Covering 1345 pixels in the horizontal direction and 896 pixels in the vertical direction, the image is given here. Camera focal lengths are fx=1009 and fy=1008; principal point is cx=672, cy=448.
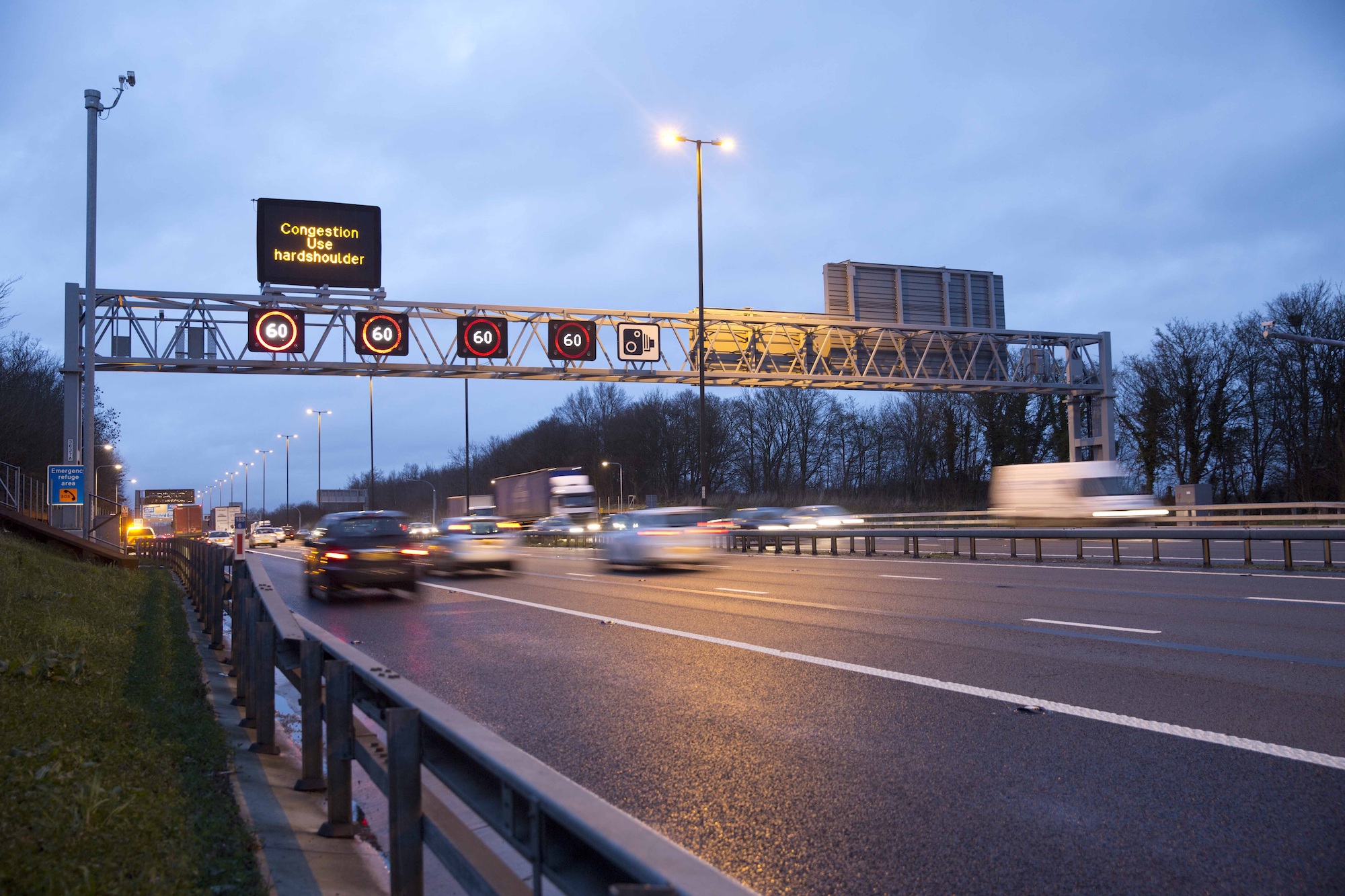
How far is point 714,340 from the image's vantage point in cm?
3706

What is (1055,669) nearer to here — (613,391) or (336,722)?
(336,722)

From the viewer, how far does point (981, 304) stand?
1576 inches

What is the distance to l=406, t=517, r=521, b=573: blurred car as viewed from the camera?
24.2 meters

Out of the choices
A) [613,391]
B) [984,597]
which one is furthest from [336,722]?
[613,391]

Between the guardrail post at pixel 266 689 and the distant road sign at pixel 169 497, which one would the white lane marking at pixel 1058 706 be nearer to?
the guardrail post at pixel 266 689

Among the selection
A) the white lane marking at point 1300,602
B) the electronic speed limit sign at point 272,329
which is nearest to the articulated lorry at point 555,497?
the electronic speed limit sign at point 272,329

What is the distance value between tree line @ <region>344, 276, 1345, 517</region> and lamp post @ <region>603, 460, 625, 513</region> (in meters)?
0.52

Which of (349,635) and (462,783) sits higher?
(462,783)

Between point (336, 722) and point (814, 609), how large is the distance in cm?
980

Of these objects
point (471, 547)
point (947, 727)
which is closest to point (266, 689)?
point (947, 727)

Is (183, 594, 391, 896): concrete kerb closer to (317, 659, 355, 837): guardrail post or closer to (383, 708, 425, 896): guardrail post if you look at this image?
(317, 659, 355, 837): guardrail post

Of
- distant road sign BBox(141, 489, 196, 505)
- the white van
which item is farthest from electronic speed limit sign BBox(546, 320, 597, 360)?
distant road sign BBox(141, 489, 196, 505)

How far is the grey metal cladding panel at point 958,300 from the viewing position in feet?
129

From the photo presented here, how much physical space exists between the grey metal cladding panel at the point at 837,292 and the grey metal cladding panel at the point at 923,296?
2.46 metres
